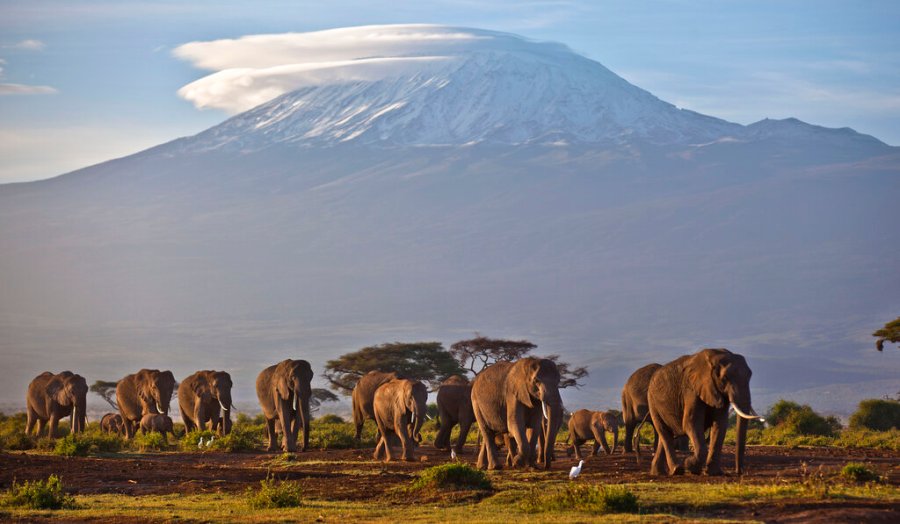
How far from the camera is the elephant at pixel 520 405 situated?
75.7ft

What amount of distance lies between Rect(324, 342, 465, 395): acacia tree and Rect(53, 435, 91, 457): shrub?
969 inches

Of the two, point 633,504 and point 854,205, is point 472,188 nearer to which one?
point 854,205

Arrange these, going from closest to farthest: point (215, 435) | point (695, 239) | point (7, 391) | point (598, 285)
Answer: point (215, 435) → point (7, 391) → point (598, 285) → point (695, 239)

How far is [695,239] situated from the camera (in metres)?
182

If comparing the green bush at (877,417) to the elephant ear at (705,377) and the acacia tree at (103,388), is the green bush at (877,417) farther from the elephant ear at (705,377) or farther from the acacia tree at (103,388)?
the acacia tree at (103,388)

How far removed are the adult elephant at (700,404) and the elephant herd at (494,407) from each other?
0.05 feet

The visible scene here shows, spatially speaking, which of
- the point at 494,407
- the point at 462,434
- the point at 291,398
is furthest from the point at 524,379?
the point at 291,398

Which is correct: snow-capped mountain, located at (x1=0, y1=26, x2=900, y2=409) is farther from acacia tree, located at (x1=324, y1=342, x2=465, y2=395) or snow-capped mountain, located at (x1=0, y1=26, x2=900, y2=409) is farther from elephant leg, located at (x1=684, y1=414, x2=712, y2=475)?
elephant leg, located at (x1=684, y1=414, x2=712, y2=475)

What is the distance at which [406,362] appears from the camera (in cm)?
5616

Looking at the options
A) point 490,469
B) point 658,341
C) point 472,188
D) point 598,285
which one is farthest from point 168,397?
point 472,188

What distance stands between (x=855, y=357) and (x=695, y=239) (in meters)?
45.7

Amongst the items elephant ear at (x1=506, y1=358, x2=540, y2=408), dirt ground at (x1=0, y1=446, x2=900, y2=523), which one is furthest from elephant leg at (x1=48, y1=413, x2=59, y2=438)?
elephant ear at (x1=506, y1=358, x2=540, y2=408)

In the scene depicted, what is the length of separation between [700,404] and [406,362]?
1398 inches

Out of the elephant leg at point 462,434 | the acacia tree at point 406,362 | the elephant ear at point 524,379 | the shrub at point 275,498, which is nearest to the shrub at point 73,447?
the elephant leg at point 462,434
